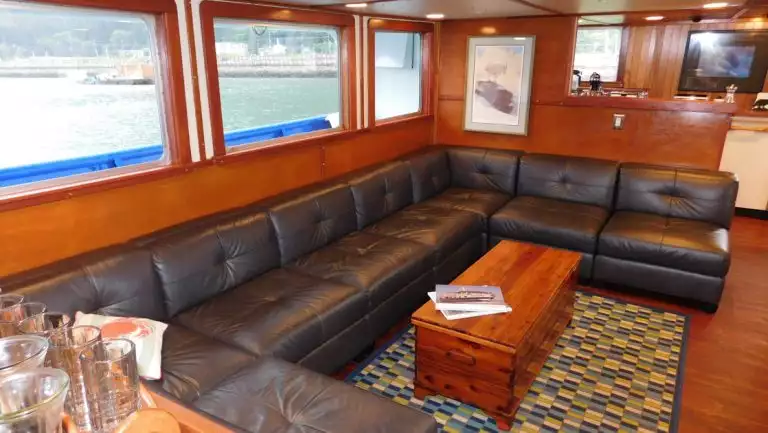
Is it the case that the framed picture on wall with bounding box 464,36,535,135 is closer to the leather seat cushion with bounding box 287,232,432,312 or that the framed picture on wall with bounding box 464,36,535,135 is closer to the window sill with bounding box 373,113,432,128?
the window sill with bounding box 373,113,432,128

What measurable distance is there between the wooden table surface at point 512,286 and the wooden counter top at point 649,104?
1.78 meters

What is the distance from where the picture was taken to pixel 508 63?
15.0 feet

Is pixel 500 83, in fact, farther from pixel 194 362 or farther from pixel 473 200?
pixel 194 362

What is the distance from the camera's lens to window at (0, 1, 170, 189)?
2.18 meters

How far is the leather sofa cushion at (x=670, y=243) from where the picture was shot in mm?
3242

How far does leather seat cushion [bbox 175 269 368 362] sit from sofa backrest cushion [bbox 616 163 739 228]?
252cm

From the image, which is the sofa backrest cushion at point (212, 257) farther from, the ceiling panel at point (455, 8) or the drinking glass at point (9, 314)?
the ceiling panel at point (455, 8)

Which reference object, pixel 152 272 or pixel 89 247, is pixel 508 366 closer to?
pixel 152 272

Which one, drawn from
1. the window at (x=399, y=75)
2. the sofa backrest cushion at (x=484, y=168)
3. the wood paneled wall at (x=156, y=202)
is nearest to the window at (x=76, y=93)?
the wood paneled wall at (x=156, y=202)

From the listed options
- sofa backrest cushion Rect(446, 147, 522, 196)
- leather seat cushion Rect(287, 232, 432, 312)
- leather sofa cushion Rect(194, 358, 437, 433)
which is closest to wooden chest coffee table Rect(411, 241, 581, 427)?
leather seat cushion Rect(287, 232, 432, 312)

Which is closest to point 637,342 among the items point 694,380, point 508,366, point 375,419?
point 694,380

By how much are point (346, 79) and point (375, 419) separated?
2.75 meters

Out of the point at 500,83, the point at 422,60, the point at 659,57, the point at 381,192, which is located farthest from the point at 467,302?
the point at 659,57

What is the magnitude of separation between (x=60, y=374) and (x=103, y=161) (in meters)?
2.12
